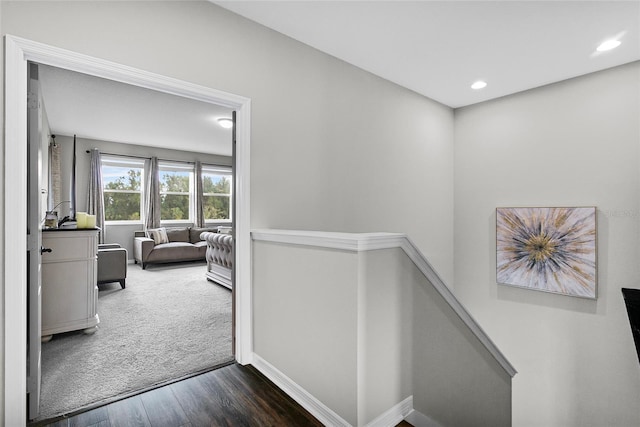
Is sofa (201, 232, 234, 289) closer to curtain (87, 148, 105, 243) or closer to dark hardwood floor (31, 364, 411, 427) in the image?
dark hardwood floor (31, 364, 411, 427)

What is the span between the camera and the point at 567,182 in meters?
3.44

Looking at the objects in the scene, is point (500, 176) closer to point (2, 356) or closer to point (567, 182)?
point (567, 182)

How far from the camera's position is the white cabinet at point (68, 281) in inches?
104

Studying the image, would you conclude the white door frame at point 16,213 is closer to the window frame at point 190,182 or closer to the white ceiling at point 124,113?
the white ceiling at point 124,113

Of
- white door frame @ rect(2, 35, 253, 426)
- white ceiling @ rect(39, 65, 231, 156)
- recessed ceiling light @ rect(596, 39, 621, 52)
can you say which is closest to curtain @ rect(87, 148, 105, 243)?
white ceiling @ rect(39, 65, 231, 156)

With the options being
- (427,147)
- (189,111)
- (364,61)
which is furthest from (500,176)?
(189,111)

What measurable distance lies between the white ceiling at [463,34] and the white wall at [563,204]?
0.45 metres

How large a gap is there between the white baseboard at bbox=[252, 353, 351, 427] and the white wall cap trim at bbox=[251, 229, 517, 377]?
82 centimetres

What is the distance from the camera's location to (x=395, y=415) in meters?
1.60

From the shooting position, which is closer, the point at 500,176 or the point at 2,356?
the point at 2,356

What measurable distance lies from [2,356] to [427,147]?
13.7 feet

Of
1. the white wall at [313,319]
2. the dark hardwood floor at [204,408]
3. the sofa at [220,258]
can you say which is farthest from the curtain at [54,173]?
the white wall at [313,319]

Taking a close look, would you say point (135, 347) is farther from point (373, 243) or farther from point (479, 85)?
point (479, 85)

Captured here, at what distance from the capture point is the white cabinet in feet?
8.70
